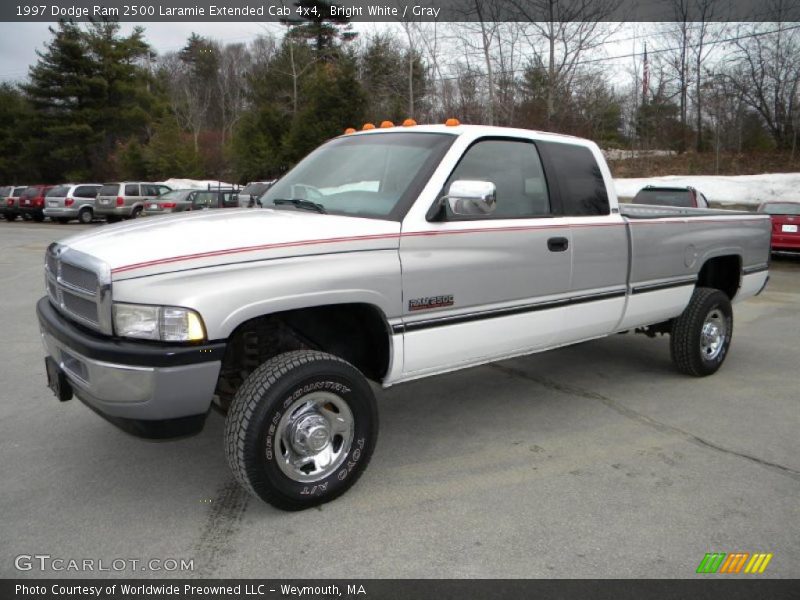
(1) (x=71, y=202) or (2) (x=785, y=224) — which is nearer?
(2) (x=785, y=224)

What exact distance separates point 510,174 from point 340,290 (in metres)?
1.59

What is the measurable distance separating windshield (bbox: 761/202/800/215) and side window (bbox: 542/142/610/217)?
1166 centimetres

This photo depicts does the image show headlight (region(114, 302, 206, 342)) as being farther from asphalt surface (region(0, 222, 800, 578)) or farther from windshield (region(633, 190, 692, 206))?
windshield (region(633, 190, 692, 206))

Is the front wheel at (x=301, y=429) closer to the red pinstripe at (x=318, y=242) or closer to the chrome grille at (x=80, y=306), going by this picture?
the red pinstripe at (x=318, y=242)

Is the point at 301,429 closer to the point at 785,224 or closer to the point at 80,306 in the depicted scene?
the point at 80,306

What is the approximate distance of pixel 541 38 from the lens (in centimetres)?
2931

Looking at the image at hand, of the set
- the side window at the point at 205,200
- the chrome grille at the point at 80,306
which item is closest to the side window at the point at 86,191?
the side window at the point at 205,200

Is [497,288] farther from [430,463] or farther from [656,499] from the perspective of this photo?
[656,499]

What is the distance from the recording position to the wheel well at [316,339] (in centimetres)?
352

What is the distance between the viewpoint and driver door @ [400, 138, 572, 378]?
3.57m

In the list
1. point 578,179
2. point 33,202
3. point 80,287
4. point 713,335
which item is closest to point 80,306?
point 80,287

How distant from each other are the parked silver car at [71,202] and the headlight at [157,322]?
1084 inches

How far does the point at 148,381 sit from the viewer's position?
9.16 feet
